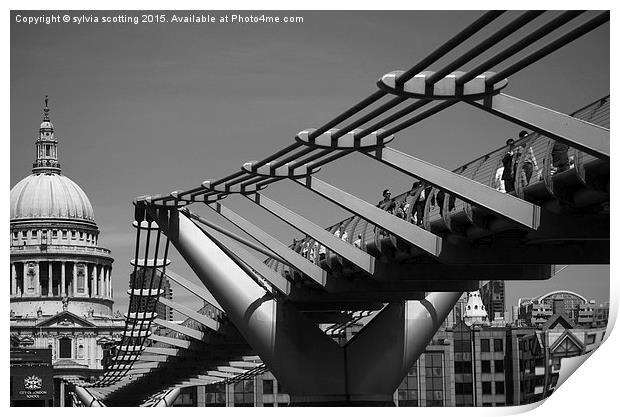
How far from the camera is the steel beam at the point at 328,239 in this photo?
79.8 feet

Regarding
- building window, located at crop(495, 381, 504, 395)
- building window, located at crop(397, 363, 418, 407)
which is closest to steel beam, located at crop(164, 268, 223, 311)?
building window, located at crop(397, 363, 418, 407)

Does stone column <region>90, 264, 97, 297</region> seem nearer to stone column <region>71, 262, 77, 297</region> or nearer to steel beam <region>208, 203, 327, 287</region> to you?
stone column <region>71, 262, 77, 297</region>

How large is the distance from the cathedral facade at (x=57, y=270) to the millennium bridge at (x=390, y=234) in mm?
1920

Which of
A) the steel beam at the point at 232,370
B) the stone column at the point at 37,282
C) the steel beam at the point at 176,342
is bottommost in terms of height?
the steel beam at the point at 232,370

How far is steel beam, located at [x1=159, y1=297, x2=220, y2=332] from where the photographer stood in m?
37.1

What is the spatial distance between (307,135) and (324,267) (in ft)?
26.3

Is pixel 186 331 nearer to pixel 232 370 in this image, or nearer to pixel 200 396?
pixel 232 370

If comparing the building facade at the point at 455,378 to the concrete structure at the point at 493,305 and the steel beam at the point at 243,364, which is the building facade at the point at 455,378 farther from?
the steel beam at the point at 243,364

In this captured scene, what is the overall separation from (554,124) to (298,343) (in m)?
9.41

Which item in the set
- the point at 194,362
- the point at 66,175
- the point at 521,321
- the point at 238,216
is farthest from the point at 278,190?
Answer: the point at 521,321

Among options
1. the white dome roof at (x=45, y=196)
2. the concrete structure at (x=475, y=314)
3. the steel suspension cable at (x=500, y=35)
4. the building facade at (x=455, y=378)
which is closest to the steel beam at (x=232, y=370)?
the building facade at (x=455, y=378)

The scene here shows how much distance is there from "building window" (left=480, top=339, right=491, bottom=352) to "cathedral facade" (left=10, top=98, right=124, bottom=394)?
15737mm

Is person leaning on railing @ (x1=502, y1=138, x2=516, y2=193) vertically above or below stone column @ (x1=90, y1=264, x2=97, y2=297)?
below

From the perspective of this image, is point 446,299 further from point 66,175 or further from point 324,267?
point 66,175
